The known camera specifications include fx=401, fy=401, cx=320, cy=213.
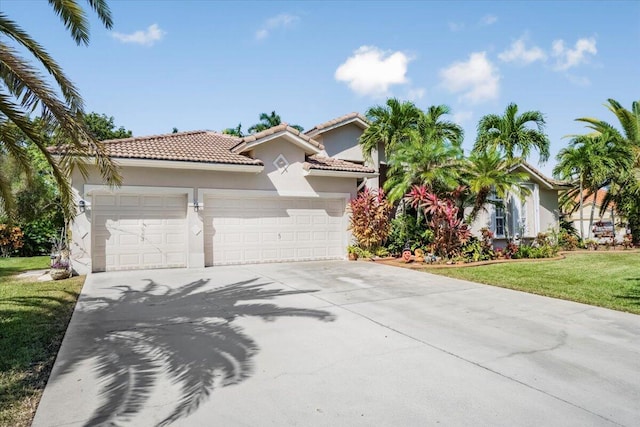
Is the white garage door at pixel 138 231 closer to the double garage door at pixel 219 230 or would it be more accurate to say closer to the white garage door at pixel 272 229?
the double garage door at pixel 219 230

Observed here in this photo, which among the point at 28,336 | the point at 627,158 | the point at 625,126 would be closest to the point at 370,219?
the point at 28,336

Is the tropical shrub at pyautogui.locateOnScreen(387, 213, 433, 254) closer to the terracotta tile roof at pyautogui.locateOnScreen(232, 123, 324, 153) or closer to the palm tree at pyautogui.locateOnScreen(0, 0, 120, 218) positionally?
the terracotta tile roof at pyautogui.locateOnScreen(232, 123, 324, 153)

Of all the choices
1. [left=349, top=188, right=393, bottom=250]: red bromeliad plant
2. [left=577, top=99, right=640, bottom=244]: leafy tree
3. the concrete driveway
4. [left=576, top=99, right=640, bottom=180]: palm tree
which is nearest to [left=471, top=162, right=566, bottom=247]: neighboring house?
[left=577, top=99, right=640, bottom=244]: leafy tree

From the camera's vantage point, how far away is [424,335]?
6027 millimetres

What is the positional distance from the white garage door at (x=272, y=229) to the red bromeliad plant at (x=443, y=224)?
3266 millimetres

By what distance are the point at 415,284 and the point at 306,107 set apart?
1143cm

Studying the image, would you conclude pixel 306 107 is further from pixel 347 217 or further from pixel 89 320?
pixel 89 320

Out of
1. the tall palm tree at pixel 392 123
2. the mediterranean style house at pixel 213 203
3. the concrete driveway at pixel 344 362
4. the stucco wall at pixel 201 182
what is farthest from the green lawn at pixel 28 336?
the tall palm tree at pixel 392 123

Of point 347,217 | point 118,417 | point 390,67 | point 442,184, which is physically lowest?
point 118,417

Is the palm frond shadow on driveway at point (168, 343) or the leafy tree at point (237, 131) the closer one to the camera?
the palm frond shadow on driveway at point (168, 343)

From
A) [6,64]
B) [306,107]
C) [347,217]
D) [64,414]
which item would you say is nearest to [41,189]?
[306,107]

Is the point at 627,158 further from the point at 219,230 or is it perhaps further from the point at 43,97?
the point at 43,97

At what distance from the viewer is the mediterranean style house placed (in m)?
12.4

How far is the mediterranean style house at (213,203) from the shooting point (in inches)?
488
